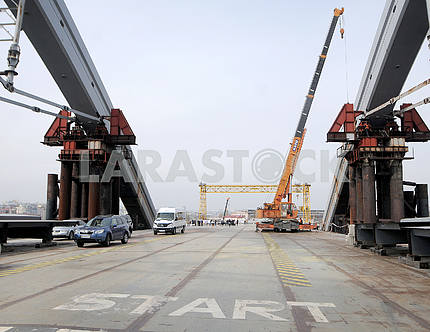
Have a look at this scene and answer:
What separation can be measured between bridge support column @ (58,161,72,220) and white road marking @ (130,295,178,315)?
22.9 metres

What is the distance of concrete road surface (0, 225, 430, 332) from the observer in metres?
5.58

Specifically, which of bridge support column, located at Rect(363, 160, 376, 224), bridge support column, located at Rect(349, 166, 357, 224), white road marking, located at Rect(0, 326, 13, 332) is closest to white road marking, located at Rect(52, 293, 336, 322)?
white road marking, located at Rect(0, 326, 13, 332)

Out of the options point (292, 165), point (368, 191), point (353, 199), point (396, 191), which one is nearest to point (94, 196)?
point (353, 199)

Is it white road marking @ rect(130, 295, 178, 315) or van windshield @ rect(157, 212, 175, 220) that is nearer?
white road marking @ rect(130, 295, 178, 315)

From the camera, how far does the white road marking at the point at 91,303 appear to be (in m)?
6.36

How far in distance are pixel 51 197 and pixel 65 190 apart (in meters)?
2.62

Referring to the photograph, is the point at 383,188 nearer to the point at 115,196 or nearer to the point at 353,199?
the point at 353,199

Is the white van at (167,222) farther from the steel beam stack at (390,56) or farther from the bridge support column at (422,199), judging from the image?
the bridge support column at (422,199)

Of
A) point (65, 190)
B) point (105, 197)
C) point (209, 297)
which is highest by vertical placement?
point (65, 190)

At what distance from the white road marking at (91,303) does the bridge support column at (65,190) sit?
2235 cm

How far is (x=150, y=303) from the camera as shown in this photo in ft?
22.2

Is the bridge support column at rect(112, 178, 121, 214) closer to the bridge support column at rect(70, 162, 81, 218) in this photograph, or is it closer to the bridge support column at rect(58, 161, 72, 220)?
the bridge support column at rect(70, 162, 81, 218)

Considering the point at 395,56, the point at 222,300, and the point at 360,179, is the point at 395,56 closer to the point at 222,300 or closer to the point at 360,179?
the point at 360,179

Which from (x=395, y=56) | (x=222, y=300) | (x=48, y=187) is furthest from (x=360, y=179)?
(x=48, y=187)
